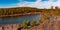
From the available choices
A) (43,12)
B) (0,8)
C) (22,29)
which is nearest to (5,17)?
(0,8)

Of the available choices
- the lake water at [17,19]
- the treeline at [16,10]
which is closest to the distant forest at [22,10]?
the treeline at [16,10]

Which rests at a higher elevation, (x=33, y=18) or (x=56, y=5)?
(x=56, y=5)

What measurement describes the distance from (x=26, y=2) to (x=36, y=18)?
0.42 metres

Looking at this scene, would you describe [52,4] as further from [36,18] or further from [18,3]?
[18,3]

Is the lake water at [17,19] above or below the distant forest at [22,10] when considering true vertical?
below

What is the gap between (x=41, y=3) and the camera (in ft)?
12.9

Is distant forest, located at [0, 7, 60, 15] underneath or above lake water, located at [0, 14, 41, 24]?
above

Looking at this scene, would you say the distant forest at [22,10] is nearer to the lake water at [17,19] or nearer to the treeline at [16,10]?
the treeline at [16,10]

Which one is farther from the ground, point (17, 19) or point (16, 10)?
→ point (16, 10)

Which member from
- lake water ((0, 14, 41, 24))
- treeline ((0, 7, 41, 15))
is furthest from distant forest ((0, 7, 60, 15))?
lake water ((0, 14, 41, 24))

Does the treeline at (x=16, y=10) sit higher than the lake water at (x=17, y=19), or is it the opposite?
the treeline at (x=16, y=10)

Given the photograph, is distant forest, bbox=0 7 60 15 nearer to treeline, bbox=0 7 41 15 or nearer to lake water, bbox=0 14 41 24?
treeline, bbox=0 7 41 15

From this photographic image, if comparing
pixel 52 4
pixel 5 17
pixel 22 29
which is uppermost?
pixel 52 4

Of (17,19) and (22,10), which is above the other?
(22,10)
